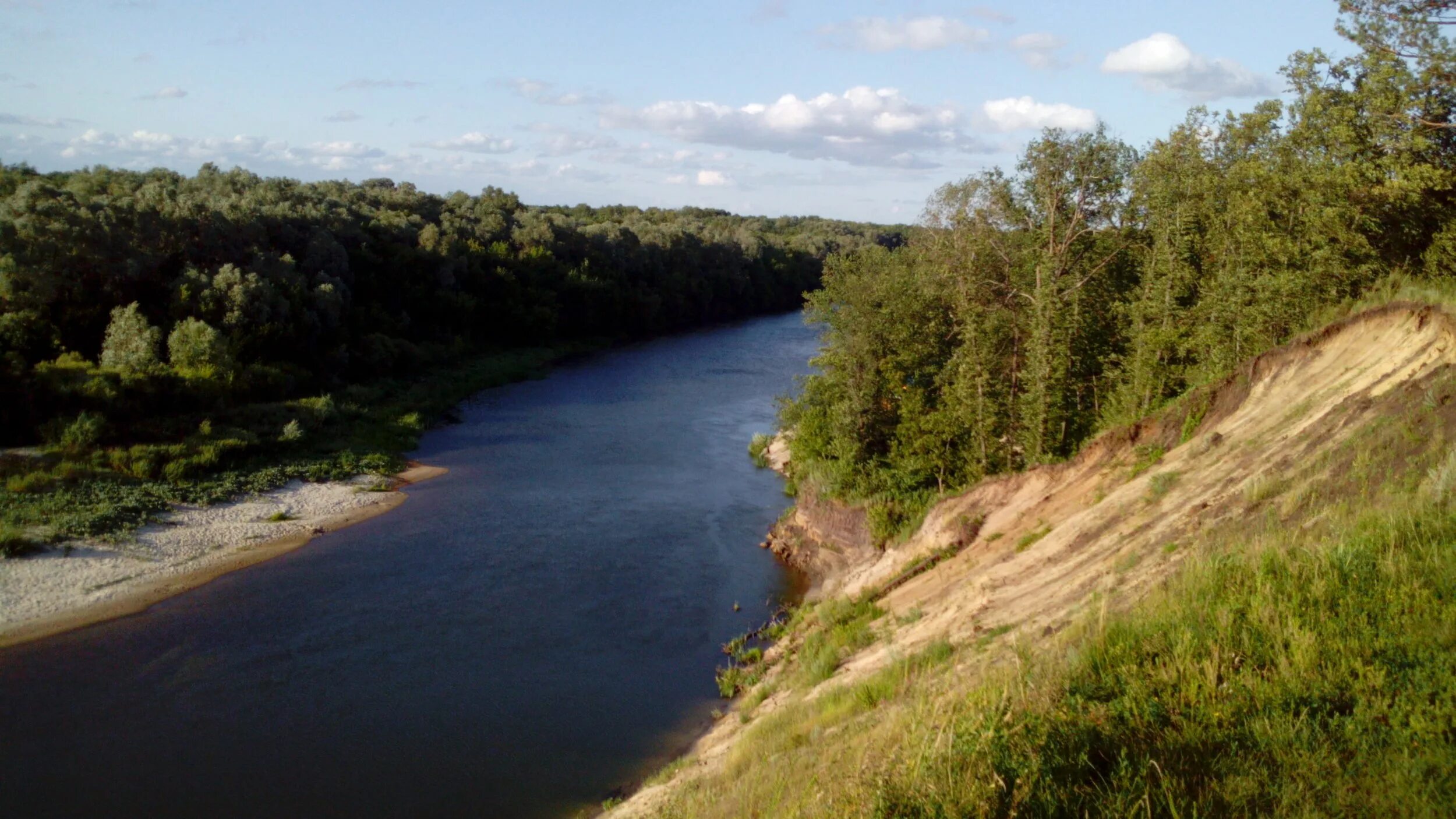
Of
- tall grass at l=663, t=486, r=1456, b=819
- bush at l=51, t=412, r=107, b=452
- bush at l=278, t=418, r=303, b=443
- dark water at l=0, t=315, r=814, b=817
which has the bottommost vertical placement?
Answer: dark water at l=0, t=315, r=814, b=817

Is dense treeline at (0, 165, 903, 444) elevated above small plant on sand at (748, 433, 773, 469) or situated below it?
above

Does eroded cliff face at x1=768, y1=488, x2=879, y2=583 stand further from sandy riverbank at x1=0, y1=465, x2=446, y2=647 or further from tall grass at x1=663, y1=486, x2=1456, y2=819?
tall grass at x1=663, y1=486, x2=1456, y2=819

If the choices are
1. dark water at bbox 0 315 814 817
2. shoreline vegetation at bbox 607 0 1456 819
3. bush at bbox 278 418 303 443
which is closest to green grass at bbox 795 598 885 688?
shoreline vegetation at bbox 607 0 1456 819

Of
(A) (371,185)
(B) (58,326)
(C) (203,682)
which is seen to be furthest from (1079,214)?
(A) (371,185)

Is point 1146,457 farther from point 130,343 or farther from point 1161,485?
point 130,343

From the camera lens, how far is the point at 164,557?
2500cm

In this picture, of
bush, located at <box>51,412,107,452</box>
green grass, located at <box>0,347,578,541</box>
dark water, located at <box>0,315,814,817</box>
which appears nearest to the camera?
dark water, located at <box>0,315,814,817</box>

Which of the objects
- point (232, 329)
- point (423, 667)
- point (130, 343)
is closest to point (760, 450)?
point (423, 667)

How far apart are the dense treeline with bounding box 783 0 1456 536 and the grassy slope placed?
7743mm

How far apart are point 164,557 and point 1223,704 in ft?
86.9

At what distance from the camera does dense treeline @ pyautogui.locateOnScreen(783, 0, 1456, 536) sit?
1573 cm

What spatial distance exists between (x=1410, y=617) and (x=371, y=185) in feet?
302

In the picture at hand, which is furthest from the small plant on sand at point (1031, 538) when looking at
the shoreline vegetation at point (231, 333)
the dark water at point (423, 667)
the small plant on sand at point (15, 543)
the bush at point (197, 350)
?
the bush at point (197, 350)

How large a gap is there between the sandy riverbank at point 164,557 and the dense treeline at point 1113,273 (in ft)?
51.6
